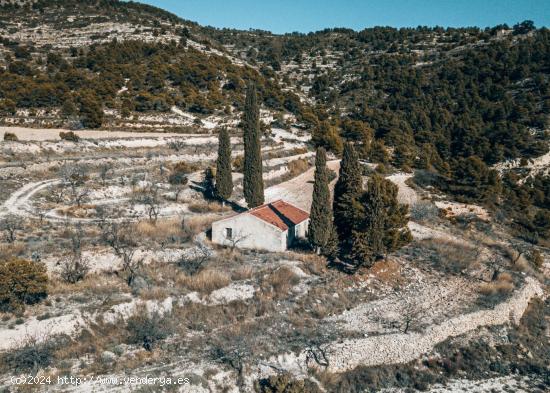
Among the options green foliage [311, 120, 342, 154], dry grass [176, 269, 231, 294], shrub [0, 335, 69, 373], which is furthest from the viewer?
green foliage [311, 120, 342, 154]

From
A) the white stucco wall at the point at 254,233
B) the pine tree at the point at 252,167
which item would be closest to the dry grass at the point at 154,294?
the white stucco wall at the point at 254,233

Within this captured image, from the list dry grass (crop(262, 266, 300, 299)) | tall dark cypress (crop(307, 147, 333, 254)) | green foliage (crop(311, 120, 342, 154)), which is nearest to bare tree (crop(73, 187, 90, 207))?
dry grass (crop(262, 266, 300, 299))

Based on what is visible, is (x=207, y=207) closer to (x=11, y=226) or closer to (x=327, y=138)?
(x=11, y=226)

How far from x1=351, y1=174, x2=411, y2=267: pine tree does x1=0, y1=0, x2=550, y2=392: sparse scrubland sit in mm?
130

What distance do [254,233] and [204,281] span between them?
7786mm

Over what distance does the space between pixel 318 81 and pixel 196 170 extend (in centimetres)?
6481

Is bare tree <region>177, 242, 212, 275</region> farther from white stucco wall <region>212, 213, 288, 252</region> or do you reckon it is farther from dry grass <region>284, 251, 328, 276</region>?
dry grass <region>284, 251, 328, 276</region>

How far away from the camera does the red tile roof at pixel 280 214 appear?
30469mm

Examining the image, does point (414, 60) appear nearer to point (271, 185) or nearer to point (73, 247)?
point (271, 185)

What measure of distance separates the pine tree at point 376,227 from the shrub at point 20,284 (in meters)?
17.3

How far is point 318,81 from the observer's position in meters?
105

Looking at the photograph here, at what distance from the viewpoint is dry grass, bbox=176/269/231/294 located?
22297 mm

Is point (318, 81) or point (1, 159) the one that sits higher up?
point (318, 81)

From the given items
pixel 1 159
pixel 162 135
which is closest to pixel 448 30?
pixel 162 135
